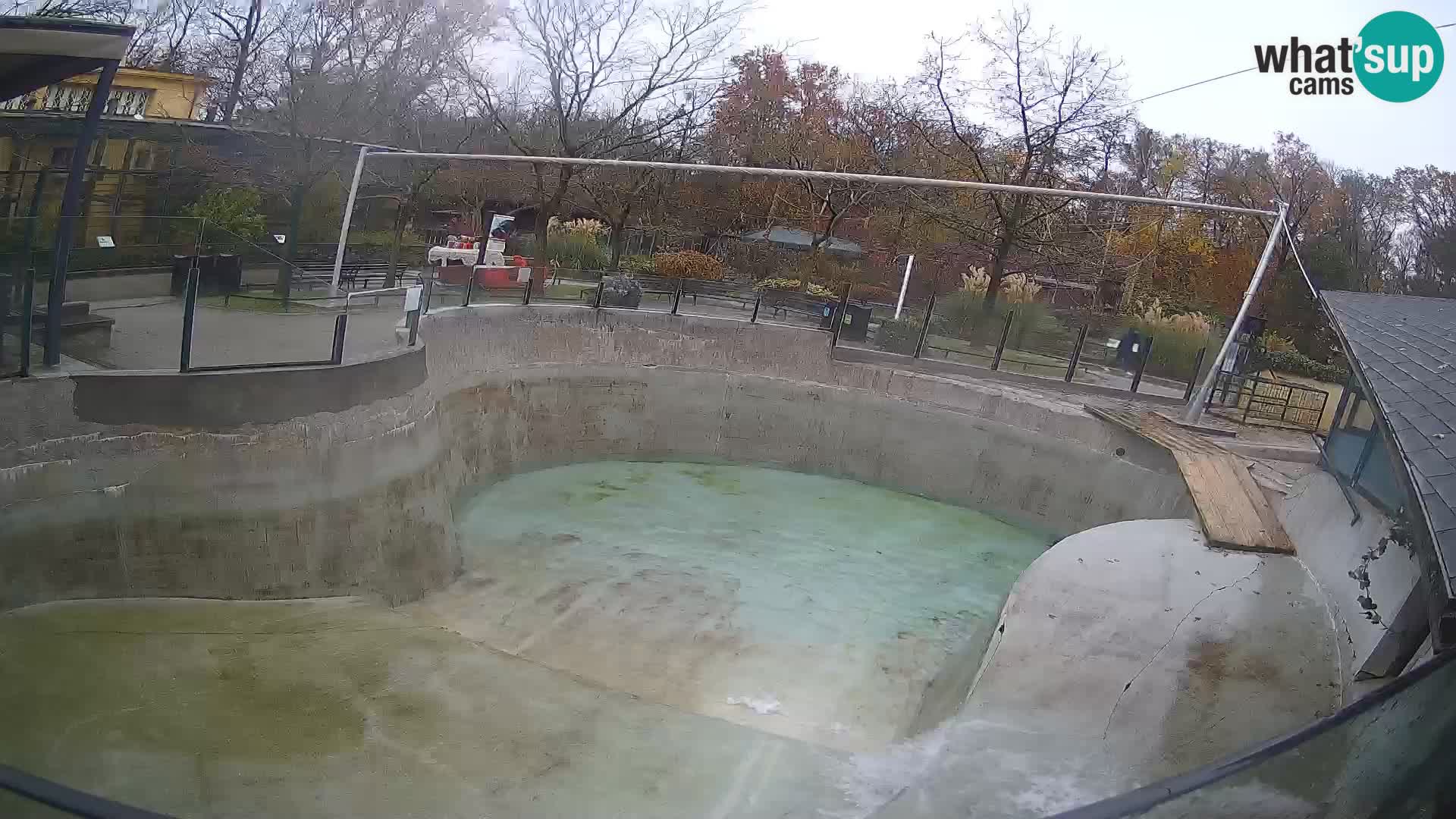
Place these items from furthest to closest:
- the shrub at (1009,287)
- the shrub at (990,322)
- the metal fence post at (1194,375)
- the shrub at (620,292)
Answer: the shrub at (1009,287)
the shrub at (990,322)
the metal fence post at (1194,375)
the shrub at (620,292)

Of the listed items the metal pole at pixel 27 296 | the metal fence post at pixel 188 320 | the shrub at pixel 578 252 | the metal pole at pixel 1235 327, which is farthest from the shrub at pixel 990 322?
the metal pole at pixel 27 296

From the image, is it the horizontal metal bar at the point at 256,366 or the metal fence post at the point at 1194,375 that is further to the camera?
the metal fence post at the point at 1194,375

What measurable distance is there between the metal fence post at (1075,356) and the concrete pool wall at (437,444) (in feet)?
6.51

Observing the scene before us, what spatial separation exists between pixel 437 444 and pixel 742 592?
161 inches

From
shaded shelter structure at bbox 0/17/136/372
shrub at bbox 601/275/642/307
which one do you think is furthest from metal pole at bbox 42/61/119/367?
shrub at bbox 601/275/642/307

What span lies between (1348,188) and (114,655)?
112 ft

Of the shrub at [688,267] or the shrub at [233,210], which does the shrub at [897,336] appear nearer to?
the shrub at [688,267]

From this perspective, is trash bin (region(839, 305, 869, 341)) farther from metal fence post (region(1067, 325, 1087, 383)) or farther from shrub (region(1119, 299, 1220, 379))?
shrub (region(1119, 299, 1220, 379))

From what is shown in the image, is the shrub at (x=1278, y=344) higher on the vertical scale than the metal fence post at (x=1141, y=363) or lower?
higher

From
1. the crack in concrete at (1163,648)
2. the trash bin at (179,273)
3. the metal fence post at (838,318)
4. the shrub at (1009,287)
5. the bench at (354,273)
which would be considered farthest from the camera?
the shrub at (1009,287)

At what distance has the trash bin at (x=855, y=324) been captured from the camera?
2089 cm

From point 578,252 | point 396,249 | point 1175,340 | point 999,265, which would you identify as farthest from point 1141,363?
point 396,249

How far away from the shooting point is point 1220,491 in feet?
39.3

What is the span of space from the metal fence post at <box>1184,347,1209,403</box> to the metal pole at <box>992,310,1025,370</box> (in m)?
3.46
